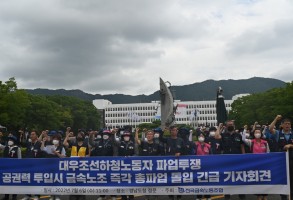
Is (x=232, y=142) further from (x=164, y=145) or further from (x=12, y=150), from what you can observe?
(x=12, y=150)

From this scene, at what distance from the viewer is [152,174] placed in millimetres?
9023

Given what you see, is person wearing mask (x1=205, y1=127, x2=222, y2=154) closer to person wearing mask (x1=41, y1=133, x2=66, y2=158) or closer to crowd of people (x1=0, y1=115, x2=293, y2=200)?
crowd of people (x1=0, y1=115, x2=293, y2=200)

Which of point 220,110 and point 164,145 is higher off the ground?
point 220,110

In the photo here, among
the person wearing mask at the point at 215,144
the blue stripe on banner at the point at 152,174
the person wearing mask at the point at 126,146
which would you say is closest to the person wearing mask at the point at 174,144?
the person wearing mask at the point at 126,146

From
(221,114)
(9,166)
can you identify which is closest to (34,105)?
(221,114)

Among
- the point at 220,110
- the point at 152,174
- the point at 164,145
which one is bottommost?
the point at 152,174

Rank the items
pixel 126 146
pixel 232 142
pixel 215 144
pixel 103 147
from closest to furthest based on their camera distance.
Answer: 1. pixel 232 142
2. pixel 103 147
3. pixel 126 146
4. pixel 215 144

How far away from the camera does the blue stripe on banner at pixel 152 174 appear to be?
8477mm

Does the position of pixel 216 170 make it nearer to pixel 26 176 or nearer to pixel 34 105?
pixel 26 176

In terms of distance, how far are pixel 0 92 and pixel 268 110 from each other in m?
45.6

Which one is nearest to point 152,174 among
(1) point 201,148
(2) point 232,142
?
(1) point 201,148

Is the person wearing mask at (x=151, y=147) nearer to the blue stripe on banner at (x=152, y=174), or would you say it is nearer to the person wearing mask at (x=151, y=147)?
the person wearing mask at (x=151, y=147)

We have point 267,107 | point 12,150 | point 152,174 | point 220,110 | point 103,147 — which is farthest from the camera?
point 267,107

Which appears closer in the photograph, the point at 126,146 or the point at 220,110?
the point at 126,146
